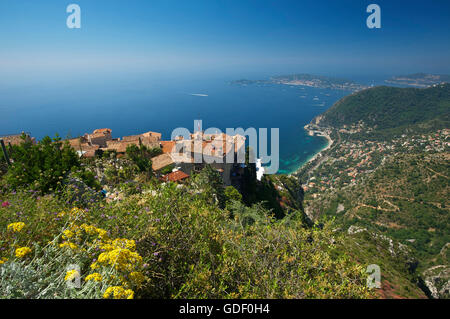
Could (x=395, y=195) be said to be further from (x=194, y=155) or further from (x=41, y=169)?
(x=41, y=169)

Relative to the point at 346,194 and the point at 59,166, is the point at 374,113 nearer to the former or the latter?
the point at 346,194

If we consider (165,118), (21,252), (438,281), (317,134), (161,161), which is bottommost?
(438,281)

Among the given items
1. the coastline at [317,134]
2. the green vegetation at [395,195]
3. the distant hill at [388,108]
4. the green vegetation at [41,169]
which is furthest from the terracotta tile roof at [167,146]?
the distant hill at [388,108]

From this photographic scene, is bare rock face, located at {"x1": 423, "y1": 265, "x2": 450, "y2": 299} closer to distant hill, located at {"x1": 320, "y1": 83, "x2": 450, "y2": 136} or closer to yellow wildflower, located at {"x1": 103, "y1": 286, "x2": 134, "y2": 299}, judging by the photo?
yellow wildflower, located at {"x1": 103, "y1": 286, "x2": 134, "y2": 299}

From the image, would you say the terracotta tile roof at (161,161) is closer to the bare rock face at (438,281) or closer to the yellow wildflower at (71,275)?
the yellow wildflower at (71,275)

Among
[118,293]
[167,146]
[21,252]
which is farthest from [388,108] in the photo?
[21,252]

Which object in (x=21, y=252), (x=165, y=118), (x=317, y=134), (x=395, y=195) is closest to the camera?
(x=21, y=252)

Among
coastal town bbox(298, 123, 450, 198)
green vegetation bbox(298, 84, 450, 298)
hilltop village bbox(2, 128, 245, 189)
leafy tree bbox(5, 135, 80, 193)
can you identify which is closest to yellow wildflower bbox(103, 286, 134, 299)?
green vegetation bbox(298, 84, 450, 298)
